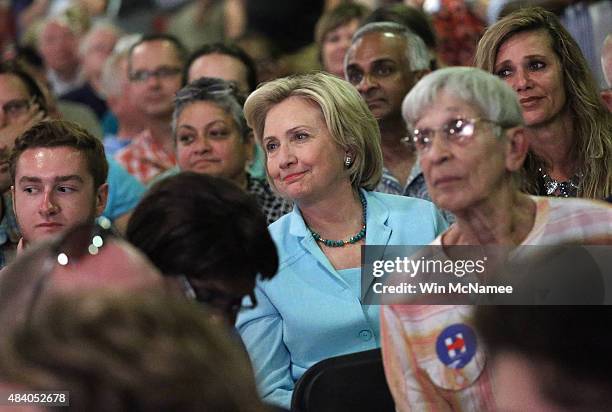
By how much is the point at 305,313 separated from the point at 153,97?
2065mm

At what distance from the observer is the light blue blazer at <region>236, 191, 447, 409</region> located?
7.48ft

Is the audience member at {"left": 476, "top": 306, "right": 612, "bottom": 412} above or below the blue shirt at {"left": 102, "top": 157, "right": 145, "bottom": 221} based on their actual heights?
below

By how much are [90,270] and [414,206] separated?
38.1 inches

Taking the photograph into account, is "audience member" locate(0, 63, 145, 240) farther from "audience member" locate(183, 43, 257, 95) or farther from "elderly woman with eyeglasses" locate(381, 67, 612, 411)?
"elderly woman with eyeglasses" locate(381, 67, 612, 411)

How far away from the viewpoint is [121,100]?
4566mm

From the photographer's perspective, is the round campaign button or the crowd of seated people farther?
the round campaign button

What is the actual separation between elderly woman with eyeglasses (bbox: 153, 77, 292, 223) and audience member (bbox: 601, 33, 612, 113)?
43.4 inches

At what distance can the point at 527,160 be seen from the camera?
2234 mm

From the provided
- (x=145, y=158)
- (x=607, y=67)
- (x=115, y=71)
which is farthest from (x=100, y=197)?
(x=115, y=71)

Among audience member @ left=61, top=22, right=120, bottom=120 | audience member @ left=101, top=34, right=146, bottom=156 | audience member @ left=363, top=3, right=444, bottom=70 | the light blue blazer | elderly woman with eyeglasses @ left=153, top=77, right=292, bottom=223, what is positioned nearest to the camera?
the light blue blazer

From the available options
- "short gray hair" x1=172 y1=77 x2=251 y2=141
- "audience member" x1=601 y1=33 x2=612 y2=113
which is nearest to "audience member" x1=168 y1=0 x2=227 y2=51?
"short gray hair" x1=172 y1=77 x2=251 y2=141

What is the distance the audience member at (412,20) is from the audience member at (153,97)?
881mm

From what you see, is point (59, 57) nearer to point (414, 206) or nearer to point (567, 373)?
point (414, 206)

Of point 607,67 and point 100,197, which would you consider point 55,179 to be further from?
point 607,67
